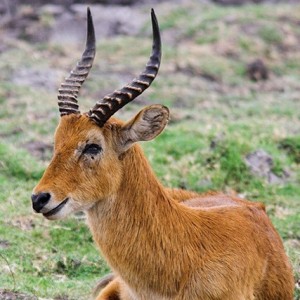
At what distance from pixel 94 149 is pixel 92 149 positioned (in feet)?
0.05

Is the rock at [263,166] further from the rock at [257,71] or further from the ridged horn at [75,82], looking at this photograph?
the rock at [257,71]

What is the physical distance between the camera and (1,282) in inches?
325

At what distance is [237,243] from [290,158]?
20.3 feet

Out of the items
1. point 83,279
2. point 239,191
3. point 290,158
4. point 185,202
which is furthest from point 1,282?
point 290,158

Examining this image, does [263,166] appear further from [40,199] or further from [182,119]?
[40,199]

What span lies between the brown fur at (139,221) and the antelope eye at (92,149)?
3 cm

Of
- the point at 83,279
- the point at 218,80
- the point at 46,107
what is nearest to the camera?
the point at 83,279

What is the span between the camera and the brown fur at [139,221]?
21.4ft

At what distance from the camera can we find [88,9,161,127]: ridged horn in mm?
6699

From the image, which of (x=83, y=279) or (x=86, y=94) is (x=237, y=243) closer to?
(x=83, y=279)

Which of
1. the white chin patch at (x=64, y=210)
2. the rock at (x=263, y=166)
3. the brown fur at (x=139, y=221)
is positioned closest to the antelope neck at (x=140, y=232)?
the brown fur at (x=139, y=221)

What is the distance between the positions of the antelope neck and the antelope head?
114mm

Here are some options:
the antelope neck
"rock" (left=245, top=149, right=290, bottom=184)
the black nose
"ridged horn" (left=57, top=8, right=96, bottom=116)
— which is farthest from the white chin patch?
"rock" (left=245, top=149, right=290, bottom=184)

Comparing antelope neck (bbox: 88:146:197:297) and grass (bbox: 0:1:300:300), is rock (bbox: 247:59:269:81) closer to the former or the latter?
grass (bbox: 0:1:300:300)
